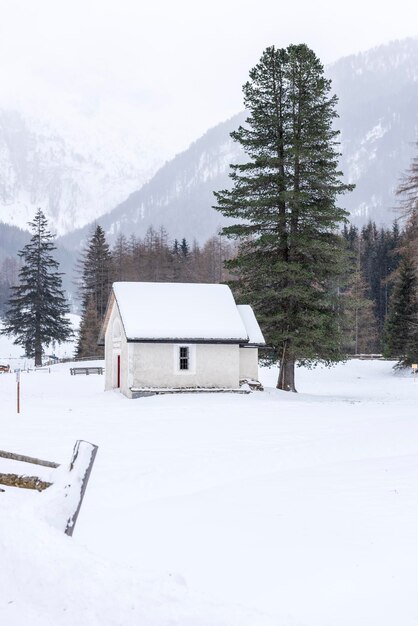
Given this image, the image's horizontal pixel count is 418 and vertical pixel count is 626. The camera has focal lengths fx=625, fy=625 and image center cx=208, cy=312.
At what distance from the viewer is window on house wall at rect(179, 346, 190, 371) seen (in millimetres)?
30609

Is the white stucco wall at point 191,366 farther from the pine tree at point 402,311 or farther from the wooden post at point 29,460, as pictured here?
the pine tree at point 402,311

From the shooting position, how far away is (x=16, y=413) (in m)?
22.1

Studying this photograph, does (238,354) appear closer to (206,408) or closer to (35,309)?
(206,408)

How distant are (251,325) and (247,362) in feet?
6.35

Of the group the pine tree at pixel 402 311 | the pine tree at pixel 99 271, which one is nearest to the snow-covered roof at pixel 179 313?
the pine tree at pixel 402 311

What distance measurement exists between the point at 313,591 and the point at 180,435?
11.1 meters

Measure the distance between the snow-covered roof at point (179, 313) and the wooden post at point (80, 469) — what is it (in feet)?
77.7

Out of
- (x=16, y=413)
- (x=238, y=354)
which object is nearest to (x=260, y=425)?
(x=16, y=413)

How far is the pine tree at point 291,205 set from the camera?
103 feet

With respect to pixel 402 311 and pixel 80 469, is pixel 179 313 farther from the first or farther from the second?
pixel 80 469

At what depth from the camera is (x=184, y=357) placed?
3059 cm

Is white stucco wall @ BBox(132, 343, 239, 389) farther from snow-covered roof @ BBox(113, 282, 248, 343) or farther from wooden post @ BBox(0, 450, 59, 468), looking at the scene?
wooden post @ BBox(0, 450, 59, 468)

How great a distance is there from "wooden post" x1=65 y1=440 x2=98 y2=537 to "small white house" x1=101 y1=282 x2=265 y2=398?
23671 mm

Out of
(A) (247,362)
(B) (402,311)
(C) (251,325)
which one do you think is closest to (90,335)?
(B) (402,311)
